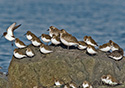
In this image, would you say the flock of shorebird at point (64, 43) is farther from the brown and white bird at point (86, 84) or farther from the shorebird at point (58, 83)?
the brown and white bird at point (86, 84)

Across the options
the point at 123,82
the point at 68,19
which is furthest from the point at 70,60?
the point at 68,19

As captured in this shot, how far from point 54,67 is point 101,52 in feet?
9.04

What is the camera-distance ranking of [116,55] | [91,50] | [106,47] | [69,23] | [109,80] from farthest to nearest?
[69,23] < [106,47] < [116,55] < [91,50] < [109,80]

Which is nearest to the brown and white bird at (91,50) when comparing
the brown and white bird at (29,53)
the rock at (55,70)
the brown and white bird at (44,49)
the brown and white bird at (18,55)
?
the rock at (55,70)

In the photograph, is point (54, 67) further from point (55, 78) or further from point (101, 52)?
point (101, 52)

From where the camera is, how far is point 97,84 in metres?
13.6

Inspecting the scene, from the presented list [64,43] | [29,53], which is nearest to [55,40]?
[64,43]

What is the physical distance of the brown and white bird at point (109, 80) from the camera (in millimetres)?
13207

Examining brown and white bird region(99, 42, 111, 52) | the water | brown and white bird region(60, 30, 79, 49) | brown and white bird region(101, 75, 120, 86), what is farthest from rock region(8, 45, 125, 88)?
the water

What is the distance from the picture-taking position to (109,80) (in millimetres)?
13211

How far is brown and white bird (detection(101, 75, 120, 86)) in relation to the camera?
13.2m

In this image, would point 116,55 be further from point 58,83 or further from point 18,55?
point 18,55

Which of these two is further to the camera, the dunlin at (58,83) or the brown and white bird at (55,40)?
the brown and white bird at (55,40)

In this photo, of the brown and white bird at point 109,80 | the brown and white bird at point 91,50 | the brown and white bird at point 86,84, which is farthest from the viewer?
the brown and white bird at point 91,50
